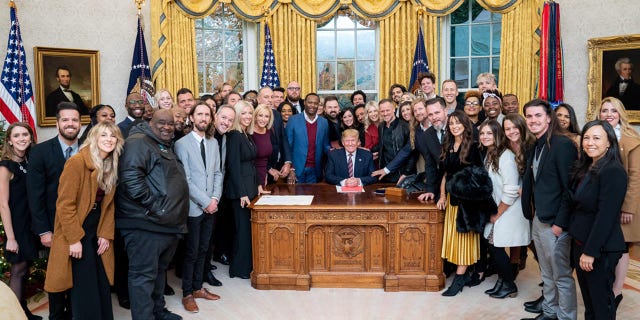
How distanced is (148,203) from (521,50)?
6.89 metres

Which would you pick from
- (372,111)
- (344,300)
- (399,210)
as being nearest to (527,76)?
Result: (372,111)

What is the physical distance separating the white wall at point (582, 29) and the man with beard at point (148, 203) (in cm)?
670

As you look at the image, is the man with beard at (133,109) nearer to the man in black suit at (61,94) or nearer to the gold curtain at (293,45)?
the man in black suit at (61,94)

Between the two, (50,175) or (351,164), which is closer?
(50,175)

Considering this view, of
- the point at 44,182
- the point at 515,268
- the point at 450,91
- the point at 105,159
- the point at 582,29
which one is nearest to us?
the point at 105,159

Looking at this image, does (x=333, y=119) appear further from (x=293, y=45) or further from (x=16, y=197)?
(x=16, y=197)

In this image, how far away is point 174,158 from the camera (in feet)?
13.5

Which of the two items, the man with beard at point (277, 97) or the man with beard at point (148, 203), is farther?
the man with beard at point (277, 97)

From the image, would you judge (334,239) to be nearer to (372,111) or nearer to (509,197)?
(509,197)

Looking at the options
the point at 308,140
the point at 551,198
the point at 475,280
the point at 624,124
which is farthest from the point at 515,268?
the point at 308,140

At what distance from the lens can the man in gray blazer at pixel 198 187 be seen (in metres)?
4.65

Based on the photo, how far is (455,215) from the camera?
5062 mm

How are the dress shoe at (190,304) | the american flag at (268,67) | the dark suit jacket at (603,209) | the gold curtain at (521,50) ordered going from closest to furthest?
the dark suit jacket at (603,209) → the dress shoe at (190,304) → the gold curtain at (521,50) → the american flag at (268,67)

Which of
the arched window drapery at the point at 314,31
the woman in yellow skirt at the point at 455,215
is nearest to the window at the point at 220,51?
the arched window drapery at the point at 314,31
